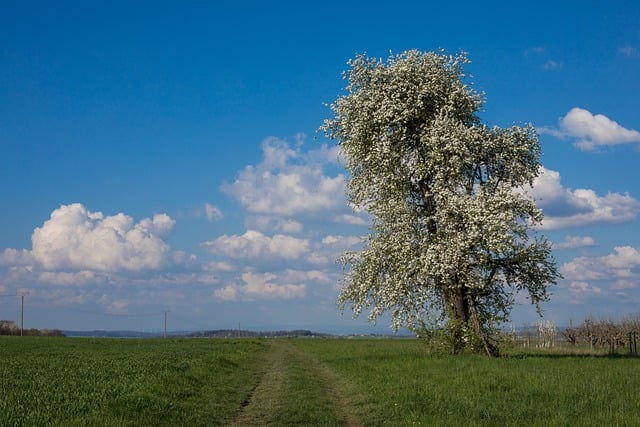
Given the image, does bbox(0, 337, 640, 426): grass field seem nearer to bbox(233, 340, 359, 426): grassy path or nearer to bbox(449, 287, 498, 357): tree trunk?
bbox(233, 340, 359, 426): grassy path

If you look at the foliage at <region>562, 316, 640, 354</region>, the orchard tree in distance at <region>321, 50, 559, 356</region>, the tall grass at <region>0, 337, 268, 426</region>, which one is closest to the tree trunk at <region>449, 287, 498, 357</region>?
the orchard tree in distance at <region>321, 50, 559, 356</region>

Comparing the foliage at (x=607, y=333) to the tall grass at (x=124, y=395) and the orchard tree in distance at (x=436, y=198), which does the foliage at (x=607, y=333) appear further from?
the tall grass at (x=124, y=395)

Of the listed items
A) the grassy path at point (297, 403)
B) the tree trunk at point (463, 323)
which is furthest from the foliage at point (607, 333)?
the grassy path at point (297, 403)

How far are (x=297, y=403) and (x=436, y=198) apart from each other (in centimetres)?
2039

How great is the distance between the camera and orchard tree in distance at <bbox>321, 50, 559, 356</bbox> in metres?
37.4

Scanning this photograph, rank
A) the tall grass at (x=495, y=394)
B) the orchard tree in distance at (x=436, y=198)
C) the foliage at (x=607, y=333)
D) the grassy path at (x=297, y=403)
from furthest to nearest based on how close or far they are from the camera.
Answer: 1. the foliage at (x=607, y=333)
2. the orchard tree in distance at (x=436, y=198)
3. the grassy path at (x=297, y=403)
4. the tall grass at (x=495, y=394)

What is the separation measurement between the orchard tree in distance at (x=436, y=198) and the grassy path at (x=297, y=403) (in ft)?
31.4

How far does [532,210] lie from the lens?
124 feet

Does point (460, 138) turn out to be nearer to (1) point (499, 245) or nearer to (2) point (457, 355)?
(1) point (499, 245)

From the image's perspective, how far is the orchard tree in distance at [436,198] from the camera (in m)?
37.4

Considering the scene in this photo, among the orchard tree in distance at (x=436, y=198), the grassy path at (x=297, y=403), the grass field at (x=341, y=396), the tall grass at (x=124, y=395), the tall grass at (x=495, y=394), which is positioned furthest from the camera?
the orchard tree in distance at (x=436, y=198)

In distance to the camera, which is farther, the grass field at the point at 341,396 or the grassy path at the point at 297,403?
the grassy path at the point at 297,403

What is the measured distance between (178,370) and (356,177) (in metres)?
17.4

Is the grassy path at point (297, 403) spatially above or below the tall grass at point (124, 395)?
below
